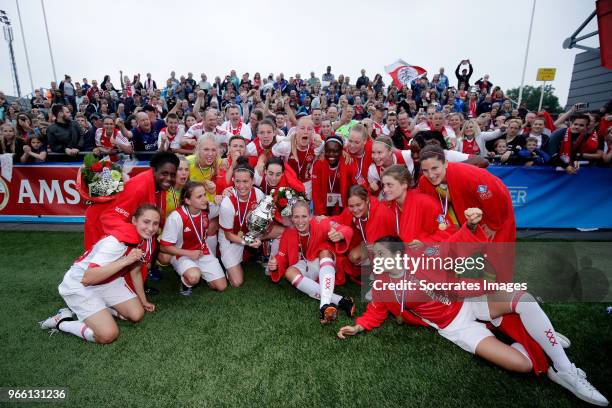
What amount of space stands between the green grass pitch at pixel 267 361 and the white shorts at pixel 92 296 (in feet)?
0.97

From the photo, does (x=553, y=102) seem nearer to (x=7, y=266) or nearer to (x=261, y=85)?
(x=261, y=85)

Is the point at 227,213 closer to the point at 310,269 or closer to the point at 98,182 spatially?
the point at 310,269

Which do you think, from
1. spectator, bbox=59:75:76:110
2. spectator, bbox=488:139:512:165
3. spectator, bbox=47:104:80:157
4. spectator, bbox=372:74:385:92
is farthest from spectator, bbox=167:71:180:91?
spectator, bbox=488:139:512:165

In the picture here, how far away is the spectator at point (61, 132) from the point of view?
7.02 meters

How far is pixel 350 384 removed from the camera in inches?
105

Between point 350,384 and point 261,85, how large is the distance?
51.4 feet

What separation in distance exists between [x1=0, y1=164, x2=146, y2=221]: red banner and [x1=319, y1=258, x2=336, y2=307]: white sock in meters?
5.74

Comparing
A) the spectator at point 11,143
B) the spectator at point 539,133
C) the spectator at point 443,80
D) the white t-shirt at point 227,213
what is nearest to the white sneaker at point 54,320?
the white t-shirt at point 227,213

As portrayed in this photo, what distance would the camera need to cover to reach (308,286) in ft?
13.0

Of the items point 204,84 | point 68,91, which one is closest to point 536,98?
point 204,84

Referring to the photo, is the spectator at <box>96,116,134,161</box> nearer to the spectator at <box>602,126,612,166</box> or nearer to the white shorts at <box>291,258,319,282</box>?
the white shorts at <box>291,258,319,282</box>

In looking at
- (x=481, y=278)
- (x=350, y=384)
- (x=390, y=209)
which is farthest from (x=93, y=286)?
(x=481, y=278)

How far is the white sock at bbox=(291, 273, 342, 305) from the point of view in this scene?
3910mm

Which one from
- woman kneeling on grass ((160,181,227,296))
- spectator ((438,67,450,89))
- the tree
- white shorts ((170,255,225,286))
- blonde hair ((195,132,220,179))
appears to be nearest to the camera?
woman kneeling on grass ((160,181,227,296))
